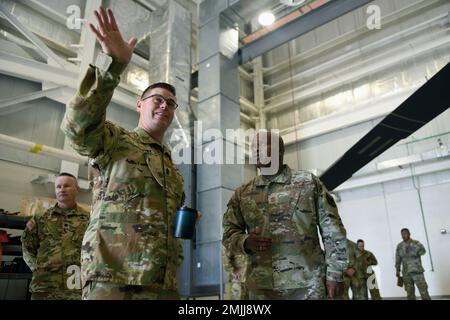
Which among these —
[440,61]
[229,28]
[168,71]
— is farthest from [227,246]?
[440,61]

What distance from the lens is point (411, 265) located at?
5668 mm

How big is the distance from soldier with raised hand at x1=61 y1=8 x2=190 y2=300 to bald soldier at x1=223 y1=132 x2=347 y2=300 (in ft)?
1.57

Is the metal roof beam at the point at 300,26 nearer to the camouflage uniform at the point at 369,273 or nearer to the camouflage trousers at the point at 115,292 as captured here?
the camouflage uniform at the point at 369,273

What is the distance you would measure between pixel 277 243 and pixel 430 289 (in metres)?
5.83

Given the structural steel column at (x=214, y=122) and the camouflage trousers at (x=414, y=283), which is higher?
the structural steel column at (x=214, y=122)

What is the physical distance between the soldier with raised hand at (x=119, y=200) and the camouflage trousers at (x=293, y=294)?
0.51m

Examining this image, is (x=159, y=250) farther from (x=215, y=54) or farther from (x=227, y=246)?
(x=215, y=54)

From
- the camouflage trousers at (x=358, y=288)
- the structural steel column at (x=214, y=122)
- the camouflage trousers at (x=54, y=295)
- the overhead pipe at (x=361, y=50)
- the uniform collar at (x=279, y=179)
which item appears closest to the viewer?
the uniform collar at (x=279, y=179)

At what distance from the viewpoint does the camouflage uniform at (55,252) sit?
221 cm

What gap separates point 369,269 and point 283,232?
523cm

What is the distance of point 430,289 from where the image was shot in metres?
5.97

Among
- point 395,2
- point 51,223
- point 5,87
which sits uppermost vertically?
point 395,2

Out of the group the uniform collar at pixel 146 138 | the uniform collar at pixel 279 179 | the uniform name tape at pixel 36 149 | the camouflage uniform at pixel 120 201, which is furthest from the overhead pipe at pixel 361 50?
the camouflage uniform at pixel 120 201

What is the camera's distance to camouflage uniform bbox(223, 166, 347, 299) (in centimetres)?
151
